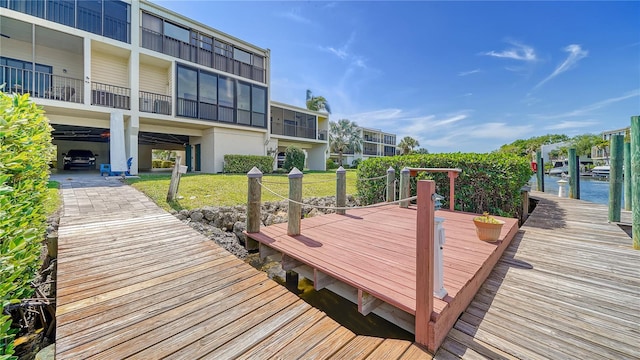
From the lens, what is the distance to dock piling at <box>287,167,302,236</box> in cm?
407

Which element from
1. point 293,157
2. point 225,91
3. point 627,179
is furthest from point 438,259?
point 293,157

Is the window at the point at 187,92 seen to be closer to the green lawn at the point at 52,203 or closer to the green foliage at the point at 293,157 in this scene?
the green foliage at the point at 293,157

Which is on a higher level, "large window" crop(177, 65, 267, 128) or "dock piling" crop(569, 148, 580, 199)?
"large window" crop(177, 65, 267, 128)

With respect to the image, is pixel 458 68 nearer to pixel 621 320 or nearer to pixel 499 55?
pixel 499 55

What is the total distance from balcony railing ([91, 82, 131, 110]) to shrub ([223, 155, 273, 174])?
5.45 metres

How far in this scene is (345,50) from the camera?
12930 mm

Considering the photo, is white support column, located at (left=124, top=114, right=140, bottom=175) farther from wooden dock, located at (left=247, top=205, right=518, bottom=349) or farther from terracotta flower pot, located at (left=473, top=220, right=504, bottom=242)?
terracotta flower pot, located at (left=473, top=220, right=504, bottom=242)

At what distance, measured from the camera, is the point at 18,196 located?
2.56 metres

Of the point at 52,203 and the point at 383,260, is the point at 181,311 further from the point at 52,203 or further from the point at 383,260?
the point at 52,203

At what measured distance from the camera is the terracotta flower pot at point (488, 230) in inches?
139

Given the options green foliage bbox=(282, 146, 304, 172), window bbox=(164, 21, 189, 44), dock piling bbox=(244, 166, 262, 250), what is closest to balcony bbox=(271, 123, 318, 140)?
green foliage bbox=(282, 146, 304, 172)

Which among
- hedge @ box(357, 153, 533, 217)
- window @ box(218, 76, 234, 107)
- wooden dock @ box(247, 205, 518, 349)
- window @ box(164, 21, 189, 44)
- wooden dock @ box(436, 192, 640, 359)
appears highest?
window @ box(164, 21, 189, 44)

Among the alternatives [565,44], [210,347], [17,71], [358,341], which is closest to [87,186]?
[17,71]

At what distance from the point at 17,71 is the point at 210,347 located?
53.1 ft
